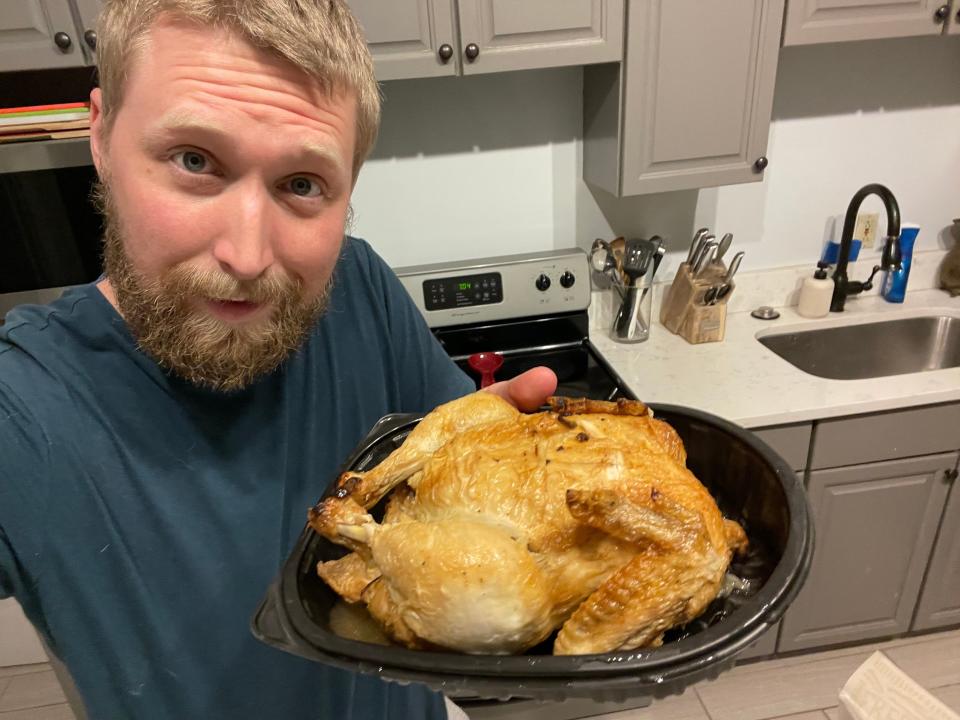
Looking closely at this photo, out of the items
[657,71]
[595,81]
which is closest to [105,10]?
[657,71]

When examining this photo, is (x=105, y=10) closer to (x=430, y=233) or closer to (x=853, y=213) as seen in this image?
(x=430, y=233)

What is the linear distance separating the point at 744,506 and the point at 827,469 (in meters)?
1.24

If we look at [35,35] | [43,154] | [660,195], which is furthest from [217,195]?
[660,195]

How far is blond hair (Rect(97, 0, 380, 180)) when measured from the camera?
70cm

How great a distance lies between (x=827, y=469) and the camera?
5.92 feet

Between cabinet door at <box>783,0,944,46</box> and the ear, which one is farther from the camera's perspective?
cabinet door at <box>783,0,944,46</box>

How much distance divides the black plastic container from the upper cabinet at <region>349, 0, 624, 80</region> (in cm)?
125

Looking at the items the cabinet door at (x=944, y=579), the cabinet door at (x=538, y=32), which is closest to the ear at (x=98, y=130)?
the cabinet door at (x=538, y=32)

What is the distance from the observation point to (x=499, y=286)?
6.84 feet

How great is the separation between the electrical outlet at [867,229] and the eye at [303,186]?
2.18 m

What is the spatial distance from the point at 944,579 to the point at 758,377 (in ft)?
3.17

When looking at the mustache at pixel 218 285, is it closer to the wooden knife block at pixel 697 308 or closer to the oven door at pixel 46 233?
the oven door at pixel 46 233

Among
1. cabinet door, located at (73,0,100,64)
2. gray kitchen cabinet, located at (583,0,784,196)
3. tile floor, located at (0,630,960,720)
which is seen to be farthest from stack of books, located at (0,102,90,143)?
tile floor, located at (0,630,960,720)

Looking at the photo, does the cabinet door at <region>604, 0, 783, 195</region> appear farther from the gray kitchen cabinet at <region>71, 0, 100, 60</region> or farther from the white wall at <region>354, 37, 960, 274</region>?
the gray kitchen cabinet at <region>71, 0, 100, 60</region>
